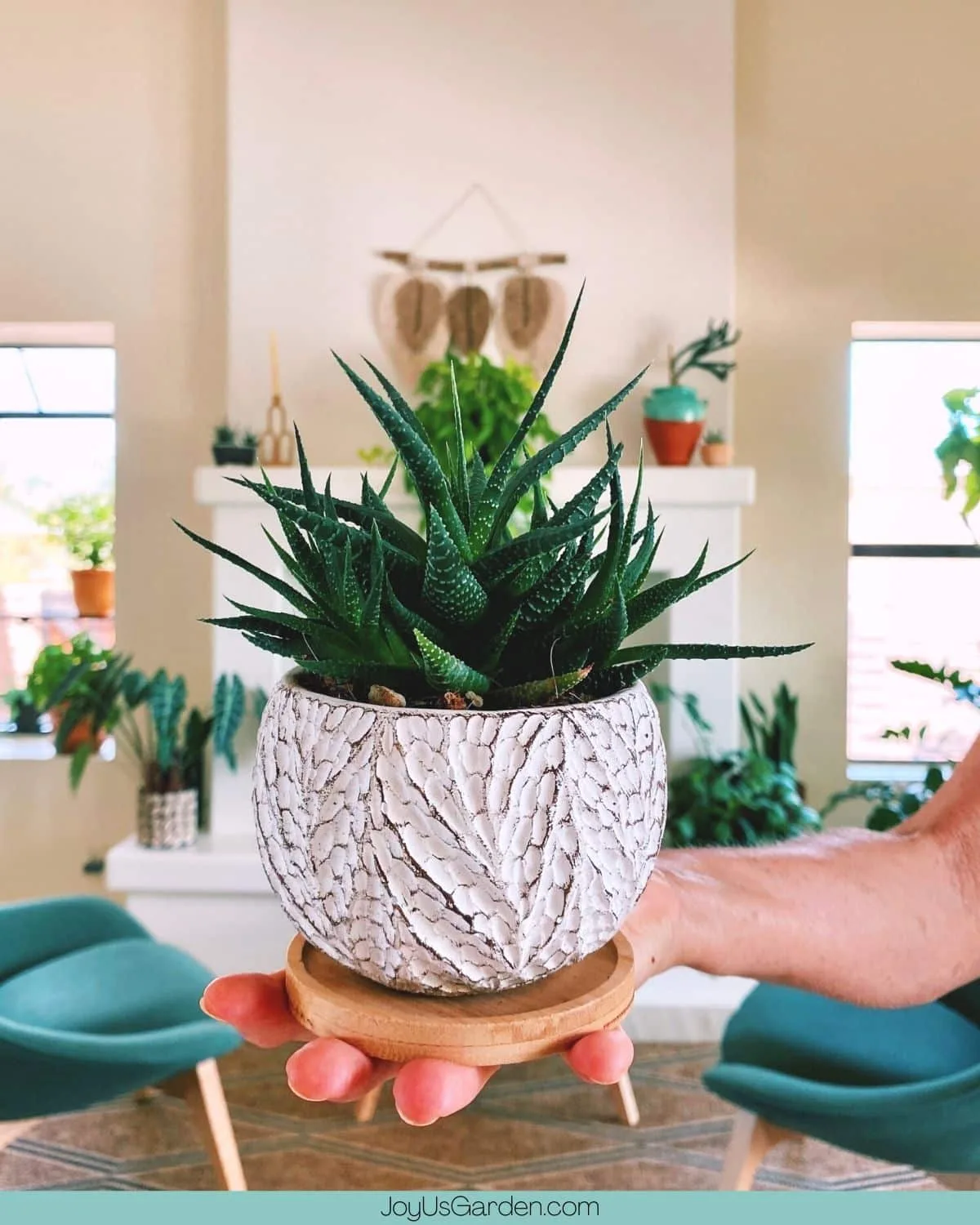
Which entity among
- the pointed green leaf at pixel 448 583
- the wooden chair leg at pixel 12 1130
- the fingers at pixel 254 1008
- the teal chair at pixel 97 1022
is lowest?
the wooden chair leg at pixel 12 1130

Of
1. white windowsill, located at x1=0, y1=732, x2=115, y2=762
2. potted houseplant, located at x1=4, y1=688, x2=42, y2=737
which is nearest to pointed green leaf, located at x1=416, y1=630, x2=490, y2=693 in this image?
white windowsill, located at x1=0, y1=732, x2=115, y2=762

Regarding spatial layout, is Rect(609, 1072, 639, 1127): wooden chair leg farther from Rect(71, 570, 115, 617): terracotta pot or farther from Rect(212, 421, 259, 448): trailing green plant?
Rect(71, 570, 115, 617): terracotta pot

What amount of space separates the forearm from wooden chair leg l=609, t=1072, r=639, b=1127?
1531 millimetres

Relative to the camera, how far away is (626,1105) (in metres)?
2.31

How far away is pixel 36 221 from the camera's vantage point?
133 inches

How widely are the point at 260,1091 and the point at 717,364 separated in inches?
95.6

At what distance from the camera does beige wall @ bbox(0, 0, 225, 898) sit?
333cm

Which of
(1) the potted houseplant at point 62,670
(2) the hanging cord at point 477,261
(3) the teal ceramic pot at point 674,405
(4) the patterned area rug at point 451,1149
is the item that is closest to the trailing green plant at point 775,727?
(3) the teal ceramic pot at point 674,405

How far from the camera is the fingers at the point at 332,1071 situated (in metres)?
0.45

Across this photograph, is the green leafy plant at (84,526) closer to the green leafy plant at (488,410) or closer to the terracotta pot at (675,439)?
the green leafy plant at (488,410)

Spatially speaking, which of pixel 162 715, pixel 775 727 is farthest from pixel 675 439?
pixel 162 715

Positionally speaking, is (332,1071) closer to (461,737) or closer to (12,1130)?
(461,737)

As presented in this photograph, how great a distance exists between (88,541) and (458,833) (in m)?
3.41

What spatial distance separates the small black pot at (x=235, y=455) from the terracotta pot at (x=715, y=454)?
1352 millimetres
